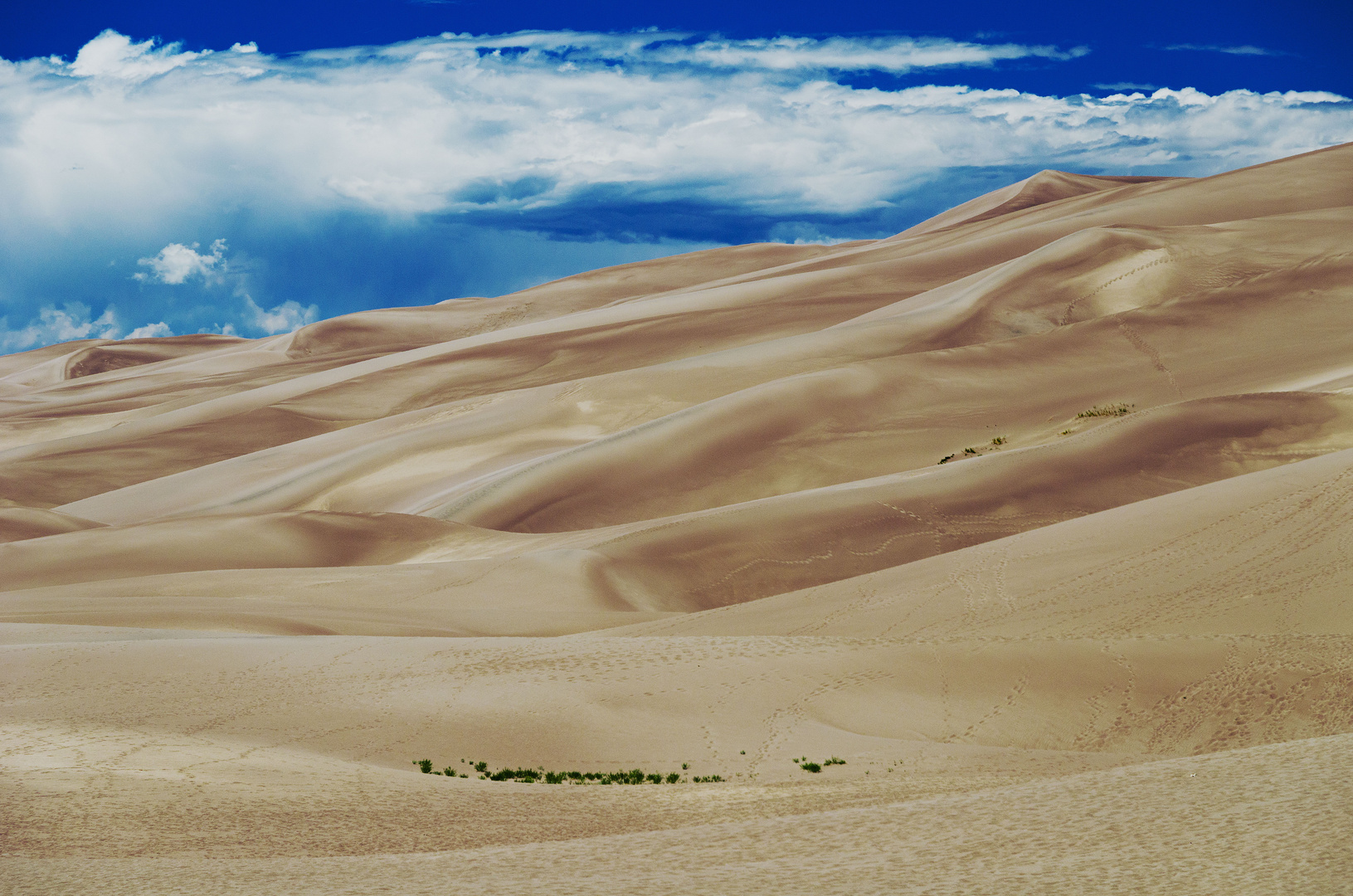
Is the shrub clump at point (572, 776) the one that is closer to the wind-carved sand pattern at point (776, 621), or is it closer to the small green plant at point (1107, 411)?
the wind-carved sand pattern at point (776, 621)

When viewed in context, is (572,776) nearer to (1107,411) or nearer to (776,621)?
(776,621)

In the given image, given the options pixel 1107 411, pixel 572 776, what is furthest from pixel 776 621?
pixel 1107 411

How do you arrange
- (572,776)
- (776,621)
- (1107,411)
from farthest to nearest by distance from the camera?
(1107,411) < (776,621) < (572,776)

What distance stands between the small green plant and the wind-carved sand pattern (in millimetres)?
370

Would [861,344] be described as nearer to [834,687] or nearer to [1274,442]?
[1274,442]

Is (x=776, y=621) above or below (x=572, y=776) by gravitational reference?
above

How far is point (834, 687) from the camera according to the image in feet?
51.1

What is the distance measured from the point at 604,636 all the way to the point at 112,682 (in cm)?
772

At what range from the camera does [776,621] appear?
1994cm

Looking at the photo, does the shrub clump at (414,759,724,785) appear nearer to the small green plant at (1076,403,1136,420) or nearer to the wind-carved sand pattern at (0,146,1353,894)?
the wind-carved sand pattern at (0,146,1353,894)

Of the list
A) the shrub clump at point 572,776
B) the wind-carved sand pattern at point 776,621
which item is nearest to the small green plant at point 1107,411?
the wind-carved sand pattern at point 776,621

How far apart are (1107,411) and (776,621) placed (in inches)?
836

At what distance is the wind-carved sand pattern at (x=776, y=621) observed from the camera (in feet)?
25.9

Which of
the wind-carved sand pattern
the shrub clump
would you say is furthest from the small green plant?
the shrub clump
